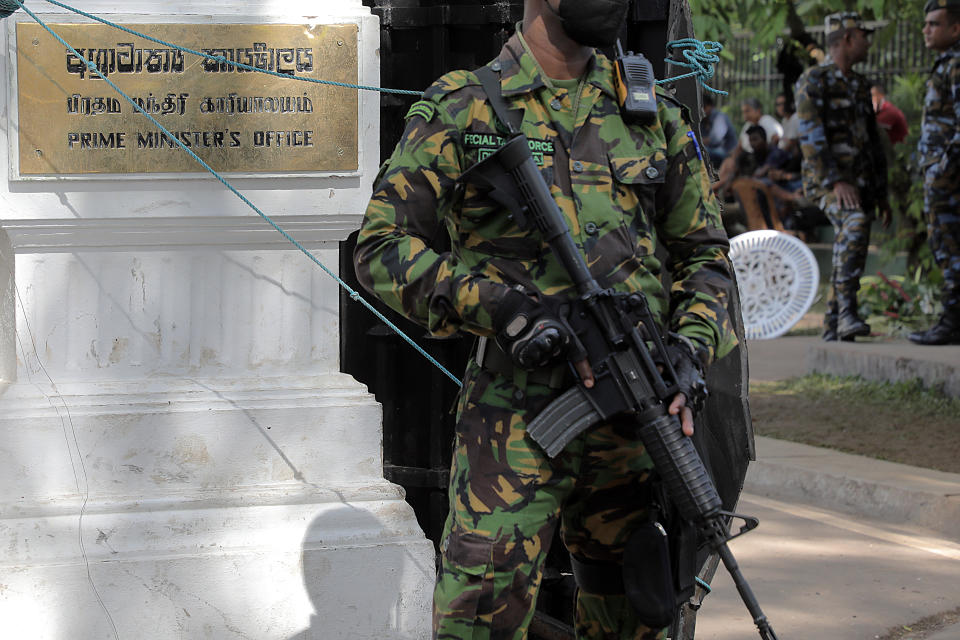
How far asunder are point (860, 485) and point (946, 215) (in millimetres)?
3645

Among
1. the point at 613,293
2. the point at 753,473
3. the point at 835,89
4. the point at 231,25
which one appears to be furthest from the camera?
the point at 835,89

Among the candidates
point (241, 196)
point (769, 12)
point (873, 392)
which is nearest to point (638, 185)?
point (241, 196)

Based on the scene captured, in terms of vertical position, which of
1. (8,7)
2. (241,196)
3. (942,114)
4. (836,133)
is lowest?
(836,133)

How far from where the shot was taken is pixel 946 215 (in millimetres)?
8953

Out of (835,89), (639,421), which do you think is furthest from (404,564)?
(835,89)

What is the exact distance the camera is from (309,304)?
3.89m

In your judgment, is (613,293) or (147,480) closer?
(613,293)

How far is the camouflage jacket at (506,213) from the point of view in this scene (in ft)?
9.04

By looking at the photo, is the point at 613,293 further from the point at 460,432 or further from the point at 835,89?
the point at 835,89

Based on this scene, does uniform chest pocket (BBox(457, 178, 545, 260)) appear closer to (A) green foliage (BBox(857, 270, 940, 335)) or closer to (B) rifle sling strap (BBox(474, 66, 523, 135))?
(B) rifle sling strap (BBox(474, 66, 523, 135))

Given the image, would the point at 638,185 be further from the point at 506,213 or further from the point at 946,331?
the point at 946,331

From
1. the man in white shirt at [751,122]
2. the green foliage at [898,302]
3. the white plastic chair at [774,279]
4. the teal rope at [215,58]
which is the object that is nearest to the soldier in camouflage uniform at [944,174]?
the green foliage at [898,302]

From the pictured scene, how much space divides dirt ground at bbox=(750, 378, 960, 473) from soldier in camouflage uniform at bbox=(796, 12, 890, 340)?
1.18 metres

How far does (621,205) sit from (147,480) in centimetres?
161
